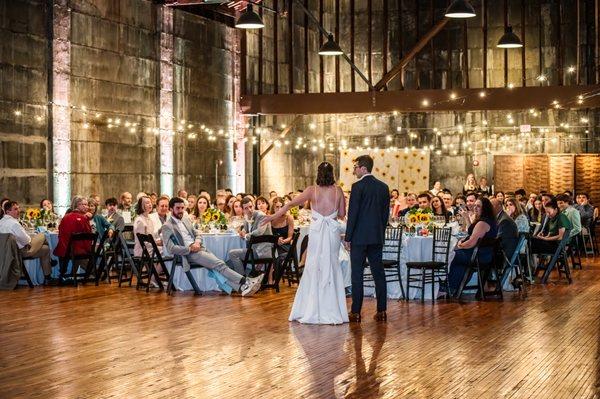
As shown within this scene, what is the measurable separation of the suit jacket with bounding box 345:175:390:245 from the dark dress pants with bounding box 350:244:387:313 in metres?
0.09

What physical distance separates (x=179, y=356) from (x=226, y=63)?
1500 cm

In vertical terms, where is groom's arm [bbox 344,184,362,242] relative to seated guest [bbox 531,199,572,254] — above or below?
above

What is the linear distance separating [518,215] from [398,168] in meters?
12.6

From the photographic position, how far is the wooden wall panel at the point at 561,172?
24812 millimetres

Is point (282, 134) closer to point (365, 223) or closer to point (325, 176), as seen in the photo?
point (325, 176)

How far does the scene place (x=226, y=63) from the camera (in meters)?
22.2

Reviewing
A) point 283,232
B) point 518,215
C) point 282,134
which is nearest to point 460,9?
point 518,215

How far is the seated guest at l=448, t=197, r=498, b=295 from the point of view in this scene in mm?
11211

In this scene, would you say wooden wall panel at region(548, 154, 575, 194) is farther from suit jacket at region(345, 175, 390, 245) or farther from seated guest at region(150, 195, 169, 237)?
suit jacket at region(345, 175, 390, 245)

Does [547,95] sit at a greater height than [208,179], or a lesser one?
greater

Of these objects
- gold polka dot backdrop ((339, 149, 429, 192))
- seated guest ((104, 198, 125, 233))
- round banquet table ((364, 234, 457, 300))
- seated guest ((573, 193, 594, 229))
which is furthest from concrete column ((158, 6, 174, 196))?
round banquet table ((364, 234, 457, 300))

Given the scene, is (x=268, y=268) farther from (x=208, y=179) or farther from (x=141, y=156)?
(x=208, y=179)

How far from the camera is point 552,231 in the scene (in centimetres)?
1402

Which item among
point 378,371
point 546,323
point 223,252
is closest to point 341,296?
point 546,323
